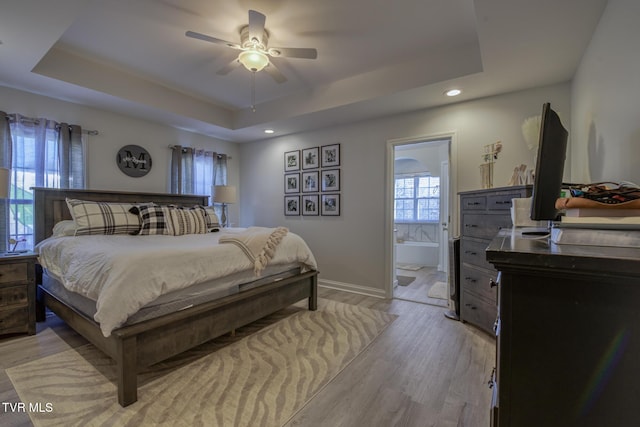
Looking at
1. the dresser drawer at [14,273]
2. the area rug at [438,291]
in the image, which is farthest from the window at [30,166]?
the area rug at [438,291]

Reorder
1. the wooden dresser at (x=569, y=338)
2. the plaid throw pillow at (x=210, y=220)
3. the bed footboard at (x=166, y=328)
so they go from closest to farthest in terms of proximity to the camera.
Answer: the wooden dresser at (x=569, y=338) → the bed footboard at (x=166, y=328) → the plaid throw pillow at (x=210, y=220)

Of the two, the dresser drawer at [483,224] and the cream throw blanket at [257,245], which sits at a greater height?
the dresser drawer at [483,224]

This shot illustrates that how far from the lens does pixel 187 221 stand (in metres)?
3.46

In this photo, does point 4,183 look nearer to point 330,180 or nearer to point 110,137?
point 110,137

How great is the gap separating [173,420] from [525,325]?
1.77 meters

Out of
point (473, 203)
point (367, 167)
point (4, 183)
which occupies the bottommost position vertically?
point (473, 203)

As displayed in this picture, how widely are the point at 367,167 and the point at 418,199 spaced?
3220 mm

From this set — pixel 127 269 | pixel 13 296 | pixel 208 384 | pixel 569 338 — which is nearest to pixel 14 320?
pixel 13 296

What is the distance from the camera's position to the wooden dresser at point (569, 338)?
2.06 ft

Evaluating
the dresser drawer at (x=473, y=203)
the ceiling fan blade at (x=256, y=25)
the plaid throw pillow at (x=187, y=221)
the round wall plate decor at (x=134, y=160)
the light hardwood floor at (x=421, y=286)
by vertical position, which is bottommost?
the light hardwood floor at (x=421, y=286)

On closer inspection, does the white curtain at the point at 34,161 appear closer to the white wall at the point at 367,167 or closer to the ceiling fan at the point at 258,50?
the ceiling fan at the point at 258,50

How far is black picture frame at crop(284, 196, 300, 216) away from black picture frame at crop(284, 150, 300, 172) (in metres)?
0.45

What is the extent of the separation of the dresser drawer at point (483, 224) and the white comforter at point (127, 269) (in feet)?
6.73

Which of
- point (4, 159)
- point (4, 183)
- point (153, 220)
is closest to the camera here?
point (4, 183)
